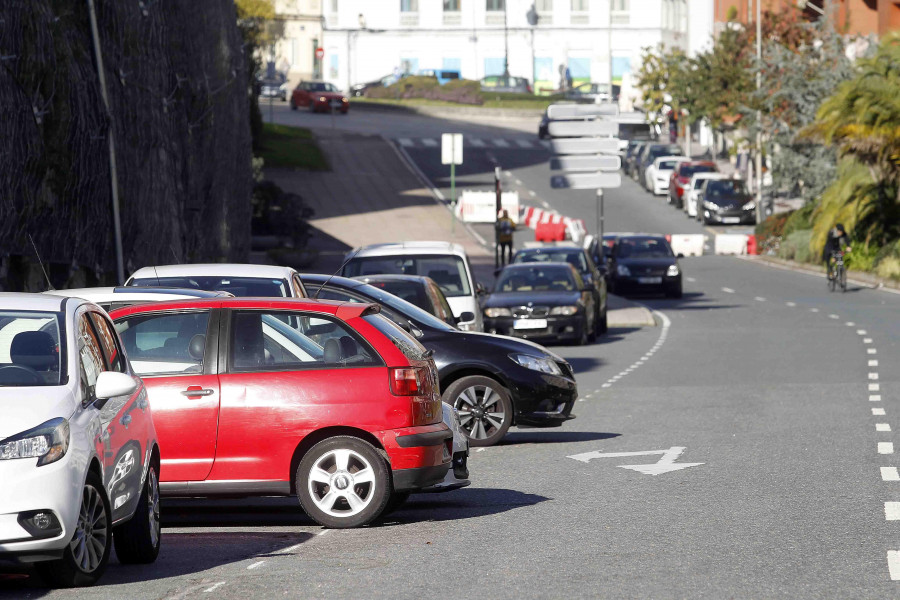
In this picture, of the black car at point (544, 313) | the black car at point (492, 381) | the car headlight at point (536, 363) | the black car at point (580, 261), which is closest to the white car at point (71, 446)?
the black car at point (492, 381)

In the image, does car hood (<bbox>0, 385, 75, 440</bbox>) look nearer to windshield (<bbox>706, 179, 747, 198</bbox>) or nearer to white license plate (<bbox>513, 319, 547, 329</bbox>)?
white license plate (<bbox>513, 319, 547, 329</bbox>)

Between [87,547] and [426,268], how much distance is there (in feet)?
46.7

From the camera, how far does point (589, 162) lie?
38531 mm

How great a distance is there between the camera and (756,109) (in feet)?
195

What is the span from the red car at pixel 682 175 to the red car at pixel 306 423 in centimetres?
5289

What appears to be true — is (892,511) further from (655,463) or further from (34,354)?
(34,354)

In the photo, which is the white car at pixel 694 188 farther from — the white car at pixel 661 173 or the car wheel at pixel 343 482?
the car wheel at pixel 343 482

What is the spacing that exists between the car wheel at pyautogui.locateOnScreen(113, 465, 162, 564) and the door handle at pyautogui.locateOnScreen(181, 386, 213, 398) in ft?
4.16

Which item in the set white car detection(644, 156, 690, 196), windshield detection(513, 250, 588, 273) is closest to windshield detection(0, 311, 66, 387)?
windshield detection(513, 250, 588, 273)

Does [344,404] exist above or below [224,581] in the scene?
above

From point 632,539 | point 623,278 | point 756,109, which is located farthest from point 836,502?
point 756,109

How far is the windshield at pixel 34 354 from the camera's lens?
8.09m

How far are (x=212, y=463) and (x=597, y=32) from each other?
332 ft

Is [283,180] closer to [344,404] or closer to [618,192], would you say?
[618,192]
